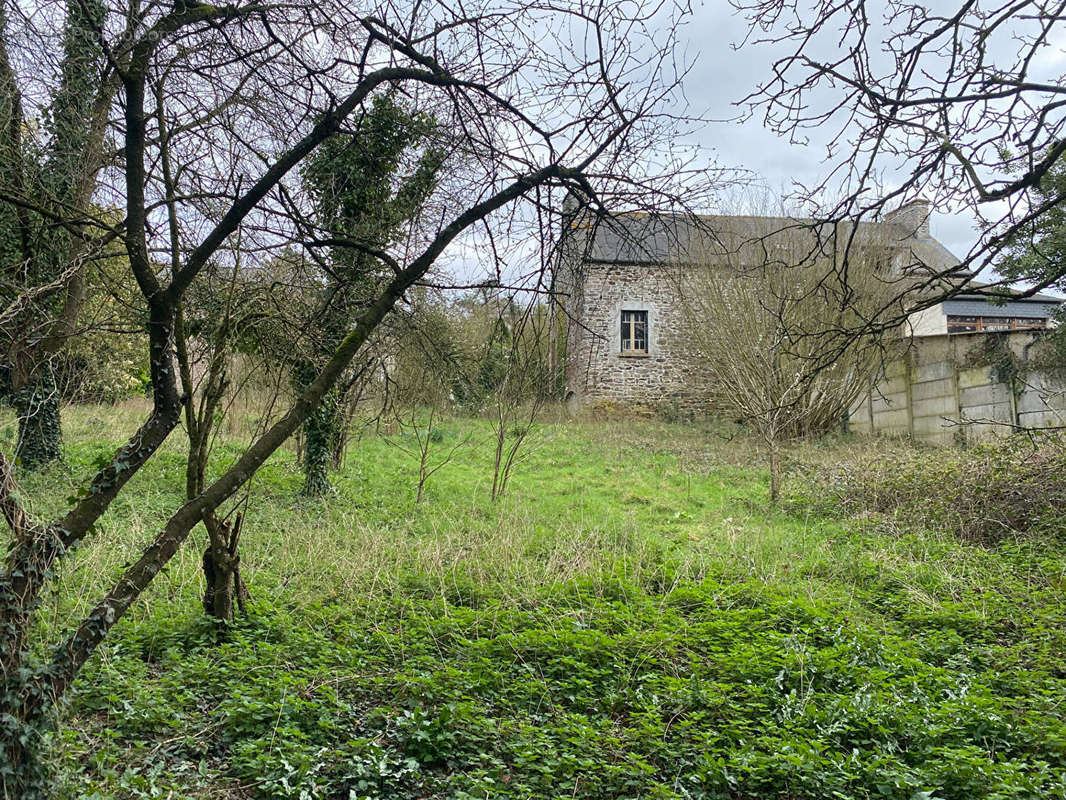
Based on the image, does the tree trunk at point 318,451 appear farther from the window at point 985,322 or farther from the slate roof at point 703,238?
the window at point 985,322

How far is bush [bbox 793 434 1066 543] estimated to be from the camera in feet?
26.1

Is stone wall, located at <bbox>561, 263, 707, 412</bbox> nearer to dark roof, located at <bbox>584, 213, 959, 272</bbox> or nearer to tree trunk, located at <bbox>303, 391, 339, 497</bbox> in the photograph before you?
dark roof, located at <bbox>584, 213, 959, 272</bbox>

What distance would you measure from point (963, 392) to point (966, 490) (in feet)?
21.2

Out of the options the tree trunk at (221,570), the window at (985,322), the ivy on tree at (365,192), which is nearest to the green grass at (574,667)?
the tree trunk at (221,570)

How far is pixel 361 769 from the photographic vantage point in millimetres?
3354

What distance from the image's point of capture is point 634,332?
2219cm

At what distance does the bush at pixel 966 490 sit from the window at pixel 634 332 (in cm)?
1124

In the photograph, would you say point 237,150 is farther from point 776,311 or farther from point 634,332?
point 634,332

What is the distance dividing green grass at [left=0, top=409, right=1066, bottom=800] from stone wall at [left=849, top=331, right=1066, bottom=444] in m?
6.00

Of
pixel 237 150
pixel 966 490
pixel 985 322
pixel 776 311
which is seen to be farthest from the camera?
pixel 985 322

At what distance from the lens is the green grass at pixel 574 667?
11.1 ft

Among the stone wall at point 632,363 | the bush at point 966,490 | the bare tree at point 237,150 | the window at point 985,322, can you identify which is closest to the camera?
the bare tree at point 237,150

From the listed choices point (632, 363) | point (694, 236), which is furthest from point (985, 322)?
point (694, 236)

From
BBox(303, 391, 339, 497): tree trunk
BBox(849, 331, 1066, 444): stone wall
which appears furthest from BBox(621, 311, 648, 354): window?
BBox(303, 391, 339, 497): tree trunk
